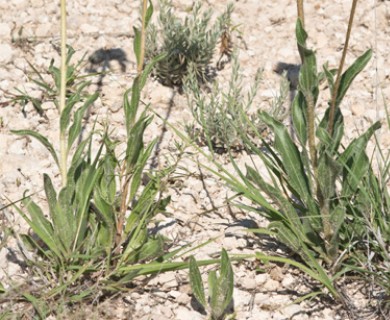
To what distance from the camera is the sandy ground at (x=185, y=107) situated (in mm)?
2840

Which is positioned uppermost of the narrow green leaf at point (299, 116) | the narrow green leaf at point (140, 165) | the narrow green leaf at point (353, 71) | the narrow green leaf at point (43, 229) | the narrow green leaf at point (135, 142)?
the narrow green leaf at point (353, 71)

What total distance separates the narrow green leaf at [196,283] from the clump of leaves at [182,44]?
52.4 inches

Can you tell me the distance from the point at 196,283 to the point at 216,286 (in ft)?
0.25

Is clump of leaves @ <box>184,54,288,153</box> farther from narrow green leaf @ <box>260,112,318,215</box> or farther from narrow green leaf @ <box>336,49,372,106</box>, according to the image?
narrow green leaf @ <box>336,49,372,106</box>

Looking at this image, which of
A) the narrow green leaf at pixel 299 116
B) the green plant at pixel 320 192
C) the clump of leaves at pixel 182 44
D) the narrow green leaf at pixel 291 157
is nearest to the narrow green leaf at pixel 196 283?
the green plant at pixel 320 192

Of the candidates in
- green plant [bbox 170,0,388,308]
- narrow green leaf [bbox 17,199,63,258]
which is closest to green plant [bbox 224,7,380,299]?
green plant [bbox 170,0,388,308]

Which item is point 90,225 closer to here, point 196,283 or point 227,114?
point 196,283

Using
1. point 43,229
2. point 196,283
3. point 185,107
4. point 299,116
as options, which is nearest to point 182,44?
point 185,107

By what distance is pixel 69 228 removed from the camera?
275 cm

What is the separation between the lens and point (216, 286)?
2.68 metres

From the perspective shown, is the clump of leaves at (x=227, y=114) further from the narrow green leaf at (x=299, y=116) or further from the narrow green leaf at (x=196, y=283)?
the narrow green leaf at (x=196, y=283)

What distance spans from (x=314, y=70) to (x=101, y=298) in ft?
3.87

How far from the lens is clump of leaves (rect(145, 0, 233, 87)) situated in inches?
149

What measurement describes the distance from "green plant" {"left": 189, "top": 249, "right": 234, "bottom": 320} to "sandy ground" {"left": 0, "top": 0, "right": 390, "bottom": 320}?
0.37 ft
